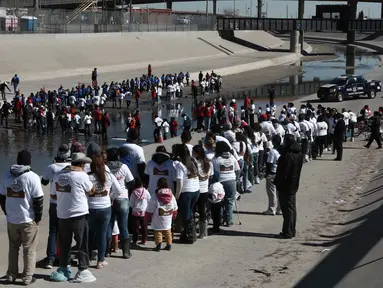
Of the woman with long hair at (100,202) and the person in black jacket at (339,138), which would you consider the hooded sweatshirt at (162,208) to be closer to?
the woman with long hair at (100,202)

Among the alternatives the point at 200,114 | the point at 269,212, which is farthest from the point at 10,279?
the point at 200,114

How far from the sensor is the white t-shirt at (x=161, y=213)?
35.3ft

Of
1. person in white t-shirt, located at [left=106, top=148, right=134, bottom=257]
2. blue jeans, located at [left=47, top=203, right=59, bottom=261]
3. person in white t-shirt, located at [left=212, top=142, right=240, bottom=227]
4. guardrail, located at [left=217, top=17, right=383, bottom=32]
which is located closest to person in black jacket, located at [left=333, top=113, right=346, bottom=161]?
person in white t-shirt, located at [left=212, top=142, right=240, bottom=227]

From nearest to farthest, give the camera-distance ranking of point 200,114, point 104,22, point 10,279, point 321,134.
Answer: point 10,279
point 321,134
point 200,114
point 104,22

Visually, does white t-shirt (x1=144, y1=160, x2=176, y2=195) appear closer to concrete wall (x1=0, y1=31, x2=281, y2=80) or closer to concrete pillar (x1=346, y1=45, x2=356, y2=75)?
concrete wall (x1=0, y1=31, x2=281, y2=80)

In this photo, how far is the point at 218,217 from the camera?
12.1 meters

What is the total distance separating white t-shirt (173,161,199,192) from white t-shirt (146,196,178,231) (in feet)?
1.21

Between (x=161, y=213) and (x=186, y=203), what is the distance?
603 mm

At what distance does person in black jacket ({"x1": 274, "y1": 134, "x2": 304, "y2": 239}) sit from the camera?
38.9 feet

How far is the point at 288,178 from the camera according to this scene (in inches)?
467

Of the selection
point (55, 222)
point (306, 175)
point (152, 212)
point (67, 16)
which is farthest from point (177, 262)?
point (67, 16)

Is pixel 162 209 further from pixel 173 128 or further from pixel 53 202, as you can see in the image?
pixel 173 128

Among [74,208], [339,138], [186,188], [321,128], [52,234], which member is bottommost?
[339,138]

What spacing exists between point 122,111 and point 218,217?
27.2 m
